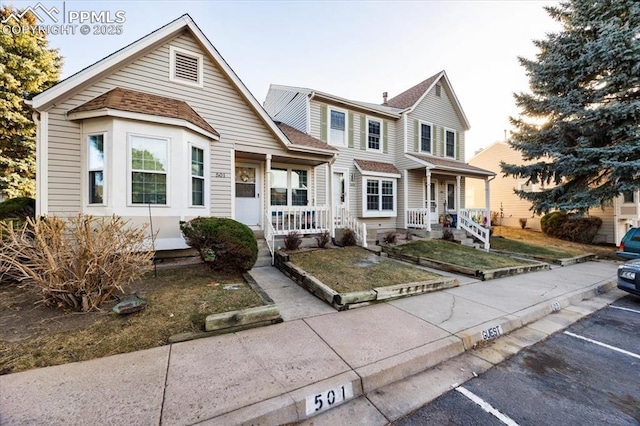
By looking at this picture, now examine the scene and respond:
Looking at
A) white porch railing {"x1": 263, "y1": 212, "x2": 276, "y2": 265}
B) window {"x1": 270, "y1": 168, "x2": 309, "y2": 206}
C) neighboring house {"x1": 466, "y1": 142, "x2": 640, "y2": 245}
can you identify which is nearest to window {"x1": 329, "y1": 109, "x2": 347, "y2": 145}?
window {"x1": 270, "y1": 168, "x2": 309, "y2": 206}

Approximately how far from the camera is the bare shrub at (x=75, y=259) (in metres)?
3.72

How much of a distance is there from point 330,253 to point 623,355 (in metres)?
5.95

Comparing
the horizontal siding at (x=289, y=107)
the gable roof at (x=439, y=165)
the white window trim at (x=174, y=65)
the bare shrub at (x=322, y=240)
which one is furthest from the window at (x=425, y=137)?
the white window trim at (x=174, y=65)

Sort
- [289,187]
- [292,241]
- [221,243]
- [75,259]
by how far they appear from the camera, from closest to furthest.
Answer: [75,259]
[221,243]
[292,241]
[289,187]

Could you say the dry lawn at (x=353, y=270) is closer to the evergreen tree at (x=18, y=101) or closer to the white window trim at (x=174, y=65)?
the white window trim at (x=174, y=65)

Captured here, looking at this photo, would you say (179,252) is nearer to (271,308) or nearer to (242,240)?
(242,240)

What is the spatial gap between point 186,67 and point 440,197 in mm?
13328

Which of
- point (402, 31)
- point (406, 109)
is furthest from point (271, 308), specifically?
point (406, 109)

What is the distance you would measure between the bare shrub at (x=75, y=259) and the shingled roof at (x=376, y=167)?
9880 millimetres

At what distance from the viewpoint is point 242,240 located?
5.91 m

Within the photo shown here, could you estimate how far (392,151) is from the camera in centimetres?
1393

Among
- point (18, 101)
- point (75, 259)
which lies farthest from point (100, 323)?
point (18, 101)

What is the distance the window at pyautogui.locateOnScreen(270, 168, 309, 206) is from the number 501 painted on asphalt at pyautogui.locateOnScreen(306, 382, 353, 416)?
26.4ft

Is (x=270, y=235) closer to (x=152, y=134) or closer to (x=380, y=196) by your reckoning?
(x=152, y=134)
